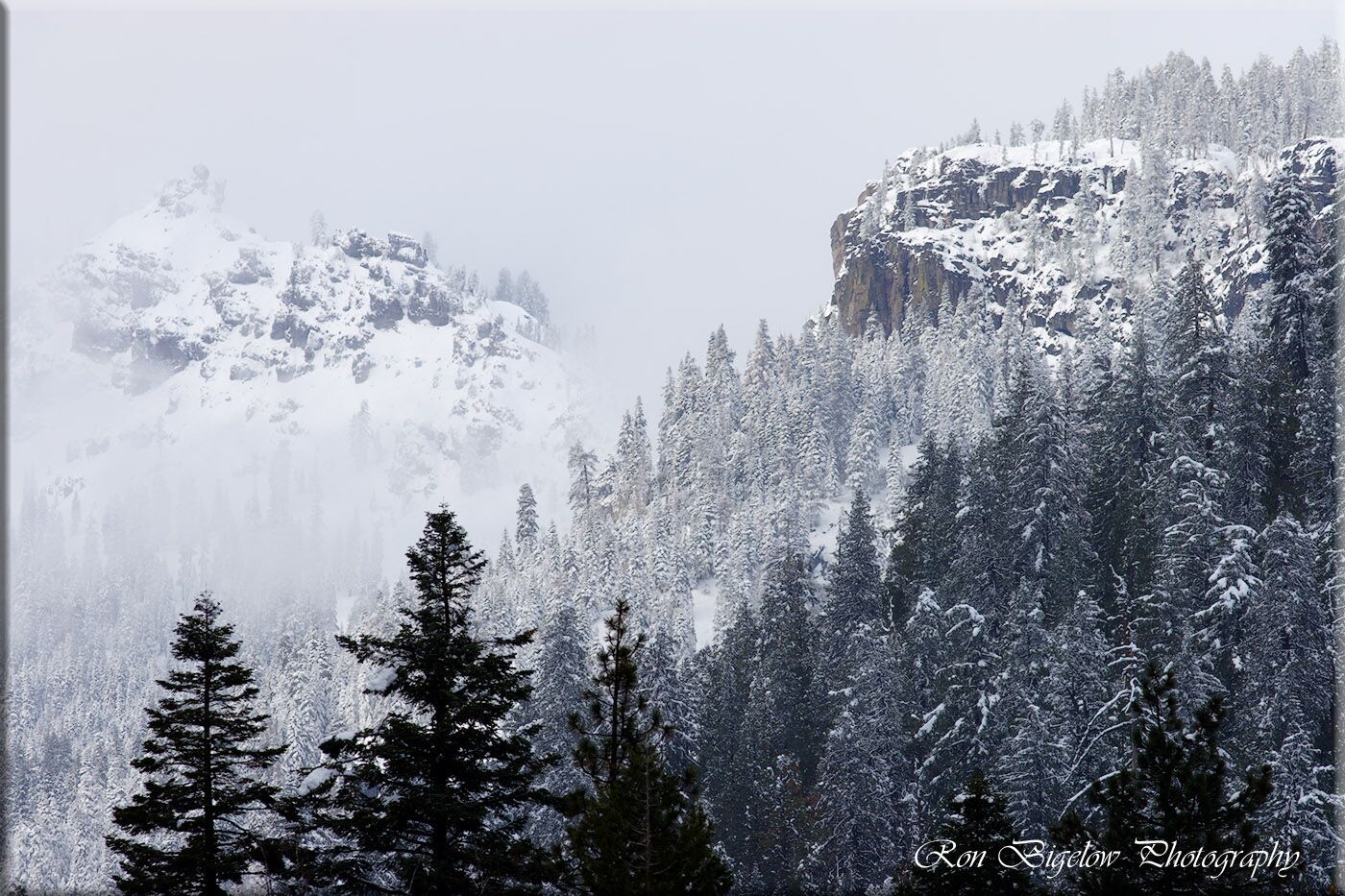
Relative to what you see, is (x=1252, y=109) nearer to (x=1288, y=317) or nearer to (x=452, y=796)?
(x=1288, y=317)

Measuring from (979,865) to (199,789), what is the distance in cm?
1140

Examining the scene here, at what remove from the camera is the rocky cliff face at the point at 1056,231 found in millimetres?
157500

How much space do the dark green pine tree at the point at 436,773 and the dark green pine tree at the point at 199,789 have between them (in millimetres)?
1204

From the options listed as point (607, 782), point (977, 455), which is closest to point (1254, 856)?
point (607, 782)

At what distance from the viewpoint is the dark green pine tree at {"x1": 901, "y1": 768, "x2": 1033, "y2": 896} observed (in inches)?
661

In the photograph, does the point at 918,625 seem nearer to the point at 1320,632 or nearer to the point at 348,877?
the point at 1320,632

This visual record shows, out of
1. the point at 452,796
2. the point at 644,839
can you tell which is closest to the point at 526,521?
the point at 452,796

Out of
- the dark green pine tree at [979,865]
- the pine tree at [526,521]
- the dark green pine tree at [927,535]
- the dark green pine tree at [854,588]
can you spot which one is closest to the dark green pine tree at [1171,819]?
the dark green pine tree at [979,865]

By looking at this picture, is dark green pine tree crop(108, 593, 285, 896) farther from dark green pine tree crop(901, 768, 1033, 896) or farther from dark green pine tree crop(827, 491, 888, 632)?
dark green pine tree crop(827, 491, 888, 632)

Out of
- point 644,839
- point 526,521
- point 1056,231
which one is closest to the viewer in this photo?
point 644,839

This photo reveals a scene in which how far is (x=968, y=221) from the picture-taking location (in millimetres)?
191125

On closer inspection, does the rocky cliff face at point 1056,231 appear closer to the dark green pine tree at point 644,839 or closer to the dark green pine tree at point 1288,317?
the dark green pine tree at point 1288,317

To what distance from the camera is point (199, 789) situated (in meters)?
16.1

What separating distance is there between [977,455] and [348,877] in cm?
4684
